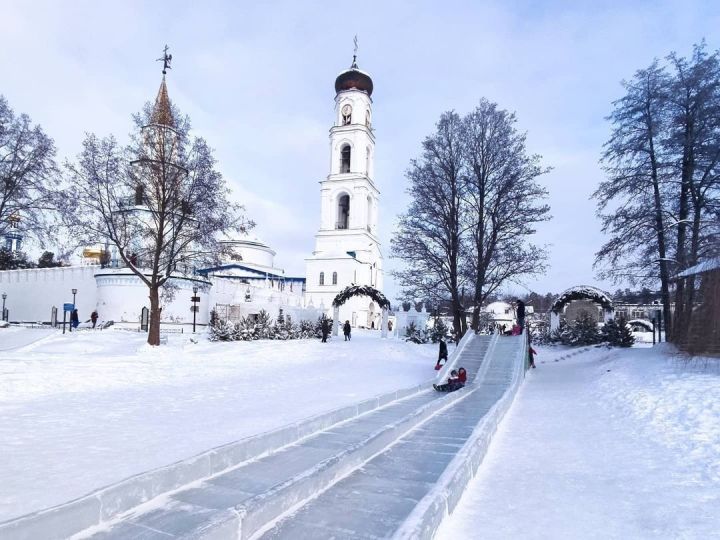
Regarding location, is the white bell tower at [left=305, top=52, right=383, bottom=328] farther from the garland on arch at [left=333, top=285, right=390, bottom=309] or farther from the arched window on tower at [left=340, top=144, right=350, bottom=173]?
the garland on arch at [left=333, top=285, right=390, bottom=309]

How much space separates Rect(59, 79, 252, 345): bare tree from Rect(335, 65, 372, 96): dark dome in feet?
139

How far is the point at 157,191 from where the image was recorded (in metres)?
22.2

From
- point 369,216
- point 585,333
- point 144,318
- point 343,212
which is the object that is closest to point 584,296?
point 585,333

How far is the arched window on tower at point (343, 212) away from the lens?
207 feet

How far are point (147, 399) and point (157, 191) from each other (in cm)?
1309

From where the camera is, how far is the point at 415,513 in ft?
15.1

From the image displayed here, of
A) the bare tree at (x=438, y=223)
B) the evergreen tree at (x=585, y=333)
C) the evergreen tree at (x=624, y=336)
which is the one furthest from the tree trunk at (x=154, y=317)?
the evergreen tree at (x=624, y=336)

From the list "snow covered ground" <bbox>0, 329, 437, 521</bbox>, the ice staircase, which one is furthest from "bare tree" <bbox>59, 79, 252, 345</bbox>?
the ice staircase

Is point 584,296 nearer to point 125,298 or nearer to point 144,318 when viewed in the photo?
point 144,318

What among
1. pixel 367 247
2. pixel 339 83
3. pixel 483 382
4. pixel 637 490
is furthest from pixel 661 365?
pixel 339 83

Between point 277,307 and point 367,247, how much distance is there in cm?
2901

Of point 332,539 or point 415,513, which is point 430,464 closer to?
point 415,513

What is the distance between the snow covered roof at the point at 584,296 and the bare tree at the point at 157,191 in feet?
63.5

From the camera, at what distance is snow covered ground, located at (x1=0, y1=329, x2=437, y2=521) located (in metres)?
6.11
